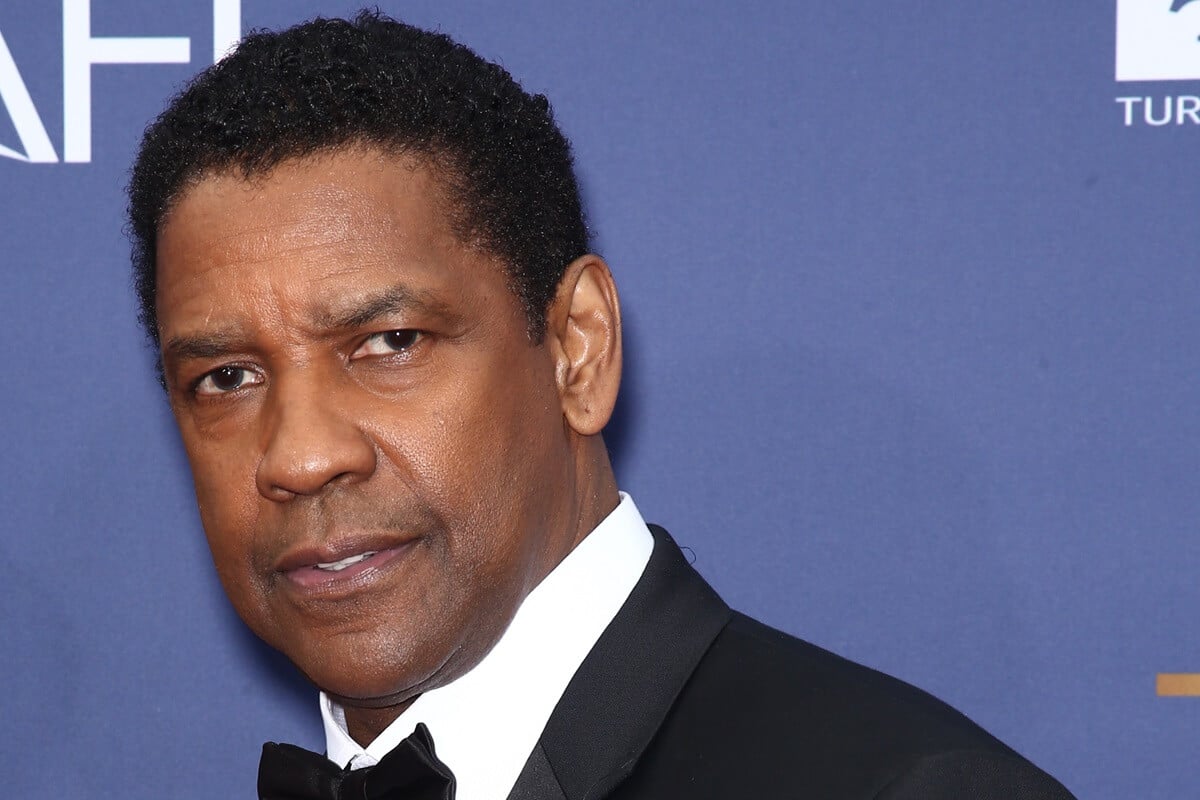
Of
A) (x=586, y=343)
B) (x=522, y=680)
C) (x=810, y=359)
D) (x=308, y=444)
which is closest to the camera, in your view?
(x=308, y=444)

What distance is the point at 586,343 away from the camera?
1303mm

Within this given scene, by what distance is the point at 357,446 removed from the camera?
1108 millimetres

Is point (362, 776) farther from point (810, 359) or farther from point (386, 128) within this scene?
point (810, 359)

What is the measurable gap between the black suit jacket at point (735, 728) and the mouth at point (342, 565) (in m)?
0.19

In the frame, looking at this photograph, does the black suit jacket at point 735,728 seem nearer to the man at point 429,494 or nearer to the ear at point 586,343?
the man at point 429,494

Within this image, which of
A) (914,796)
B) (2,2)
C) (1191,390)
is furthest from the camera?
(2,2)

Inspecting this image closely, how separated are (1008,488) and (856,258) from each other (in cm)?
34

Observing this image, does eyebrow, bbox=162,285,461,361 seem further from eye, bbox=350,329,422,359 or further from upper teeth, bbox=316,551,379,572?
upper teeth, bbox=316,551,379,572

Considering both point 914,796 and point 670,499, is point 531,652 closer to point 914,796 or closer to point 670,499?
point 914,796

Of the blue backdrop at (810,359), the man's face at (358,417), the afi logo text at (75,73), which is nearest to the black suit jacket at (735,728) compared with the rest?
the man's face at (358,417)

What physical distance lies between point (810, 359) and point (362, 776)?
0.82 meters

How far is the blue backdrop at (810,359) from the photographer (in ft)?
5.56

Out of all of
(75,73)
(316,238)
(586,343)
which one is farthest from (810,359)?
(75,73)

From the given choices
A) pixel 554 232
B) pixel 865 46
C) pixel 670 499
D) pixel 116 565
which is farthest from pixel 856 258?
pixel 116 565
